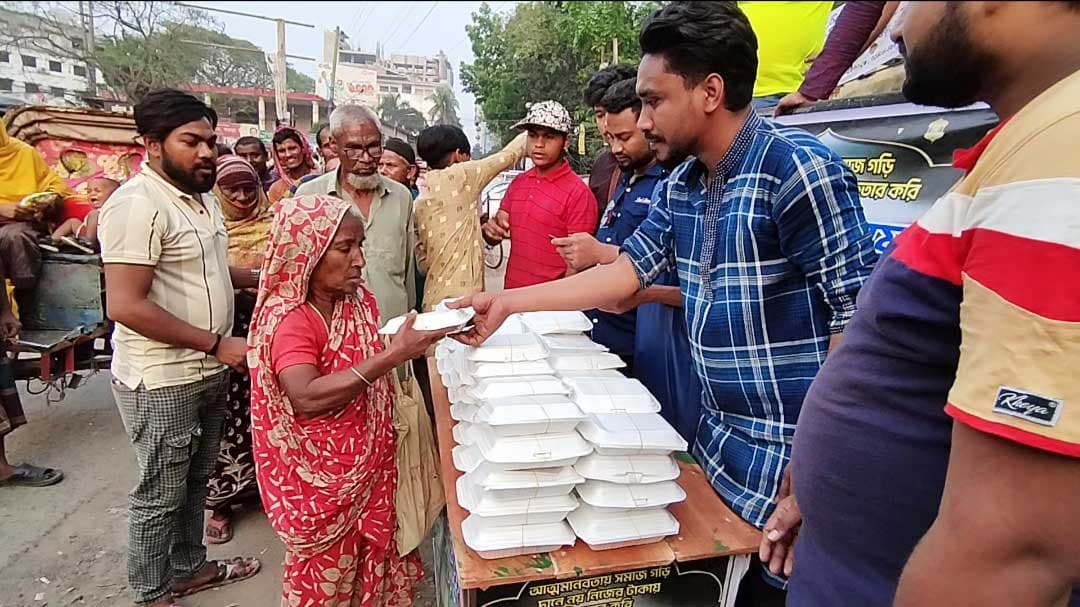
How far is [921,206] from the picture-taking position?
1709 mm

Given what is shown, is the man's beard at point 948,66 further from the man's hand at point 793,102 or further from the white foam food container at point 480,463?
the man's hand at point 793,102

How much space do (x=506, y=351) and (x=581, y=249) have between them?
0.64 m

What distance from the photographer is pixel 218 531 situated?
3.02 metres

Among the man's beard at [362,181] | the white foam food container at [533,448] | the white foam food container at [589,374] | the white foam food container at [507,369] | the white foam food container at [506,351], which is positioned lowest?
the white foam food container at [533,448]

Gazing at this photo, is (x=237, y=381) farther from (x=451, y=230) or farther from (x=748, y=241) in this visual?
(x=748, y=241)

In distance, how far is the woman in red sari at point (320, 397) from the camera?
1.69 m

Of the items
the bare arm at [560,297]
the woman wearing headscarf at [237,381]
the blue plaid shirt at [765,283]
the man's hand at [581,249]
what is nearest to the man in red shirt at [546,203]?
the man's hand at [581,249]

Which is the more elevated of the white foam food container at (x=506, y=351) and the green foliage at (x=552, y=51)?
the green foliage at (x=552, y=51)

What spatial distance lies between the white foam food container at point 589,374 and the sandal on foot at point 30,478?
3.60m

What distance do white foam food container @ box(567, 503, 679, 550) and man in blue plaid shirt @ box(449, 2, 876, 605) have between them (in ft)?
0.77

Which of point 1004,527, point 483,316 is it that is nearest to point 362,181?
point 483,316

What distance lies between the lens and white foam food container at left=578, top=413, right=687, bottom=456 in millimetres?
1355

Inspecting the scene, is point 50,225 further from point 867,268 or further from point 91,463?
point 867,268

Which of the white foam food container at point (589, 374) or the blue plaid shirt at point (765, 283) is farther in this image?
the white foam food container at point (589, 374)
